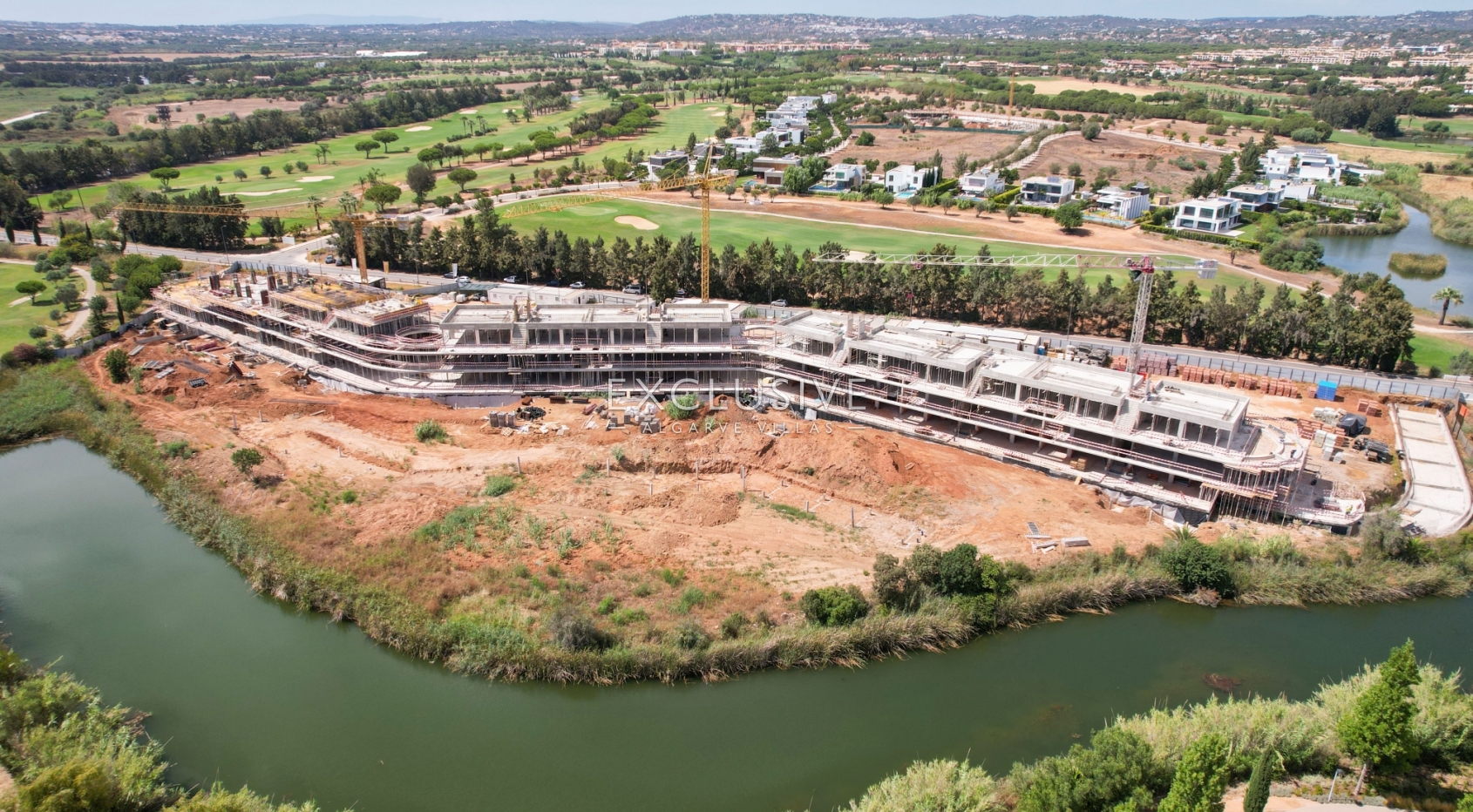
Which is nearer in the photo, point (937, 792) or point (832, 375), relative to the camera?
point (937, 792)

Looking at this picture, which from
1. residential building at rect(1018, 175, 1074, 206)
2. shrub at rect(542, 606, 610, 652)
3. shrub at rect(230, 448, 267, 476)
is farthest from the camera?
residential building at rect(1018, 175, 1074, 206)

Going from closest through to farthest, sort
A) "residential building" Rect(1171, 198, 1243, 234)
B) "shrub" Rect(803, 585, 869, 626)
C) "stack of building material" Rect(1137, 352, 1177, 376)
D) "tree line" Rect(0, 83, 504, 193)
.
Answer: "shrub" Rect(803, 585, 869, 626), "stack of building material" Rect(1137, 352, 1177, 376), "residential building" Rect(1171, 198, 1243, 234), "tree line" Rect(0, 83, 504, 193)

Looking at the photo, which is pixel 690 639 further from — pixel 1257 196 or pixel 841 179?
pixel 1257 196

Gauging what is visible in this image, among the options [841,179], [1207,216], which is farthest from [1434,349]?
[841,179]

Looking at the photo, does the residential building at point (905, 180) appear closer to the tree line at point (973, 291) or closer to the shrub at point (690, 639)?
the tree line at point (973, 291)

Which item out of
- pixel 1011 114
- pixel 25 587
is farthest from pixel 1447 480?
pixel 1011 114

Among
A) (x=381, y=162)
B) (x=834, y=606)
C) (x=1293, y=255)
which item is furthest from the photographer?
(x=381, y=162)

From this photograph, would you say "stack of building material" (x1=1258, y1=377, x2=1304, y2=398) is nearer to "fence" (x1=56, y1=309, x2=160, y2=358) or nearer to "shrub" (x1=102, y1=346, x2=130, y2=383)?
"shrub" (x1=102, y1=346, x2=130, y2=383)

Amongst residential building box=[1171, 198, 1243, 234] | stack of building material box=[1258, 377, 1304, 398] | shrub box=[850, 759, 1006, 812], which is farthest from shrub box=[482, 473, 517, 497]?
residential building box=[1171, 198, 1243, 234]
